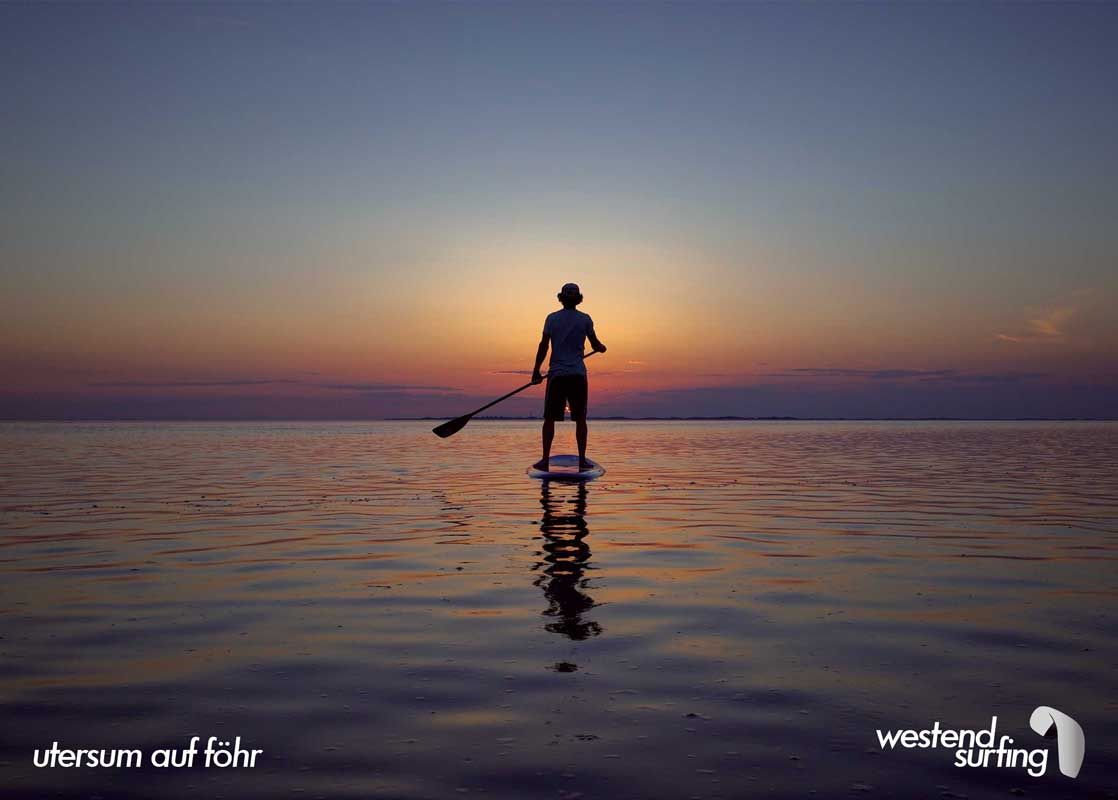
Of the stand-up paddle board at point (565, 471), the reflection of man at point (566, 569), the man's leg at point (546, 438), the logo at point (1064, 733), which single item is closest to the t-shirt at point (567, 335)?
the man's leg at point (546, 438)

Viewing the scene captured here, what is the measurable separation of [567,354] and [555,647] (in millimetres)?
9572

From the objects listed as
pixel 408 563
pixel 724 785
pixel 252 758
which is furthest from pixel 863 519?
pixel 252 758

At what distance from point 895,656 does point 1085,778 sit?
1.38 m

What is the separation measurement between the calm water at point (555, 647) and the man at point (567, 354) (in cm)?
410

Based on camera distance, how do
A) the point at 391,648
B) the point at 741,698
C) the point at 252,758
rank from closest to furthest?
1. the point at 252,758
2. the point at 741,698
3. the point at 391,648

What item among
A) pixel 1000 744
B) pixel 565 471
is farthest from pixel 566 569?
pixel 565 471

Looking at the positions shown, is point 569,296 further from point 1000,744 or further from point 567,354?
point 1000,744

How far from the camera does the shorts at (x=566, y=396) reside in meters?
13.7

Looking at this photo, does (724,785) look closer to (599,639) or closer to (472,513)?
(599,639)

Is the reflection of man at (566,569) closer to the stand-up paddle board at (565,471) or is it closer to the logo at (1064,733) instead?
the logo at (1064,733)

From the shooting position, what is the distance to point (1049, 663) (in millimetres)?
4062

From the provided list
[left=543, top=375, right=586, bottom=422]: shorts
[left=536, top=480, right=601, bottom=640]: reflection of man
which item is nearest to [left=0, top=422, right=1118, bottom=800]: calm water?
[left=536, top=480, right=601, bottom=640]: reflection of man

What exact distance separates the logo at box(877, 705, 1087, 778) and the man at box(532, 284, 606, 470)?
10380 millimetres

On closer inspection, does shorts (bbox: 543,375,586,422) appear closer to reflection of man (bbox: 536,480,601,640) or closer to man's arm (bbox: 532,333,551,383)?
man's arm (bbox: 532,333,551,383)
